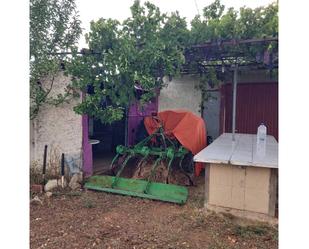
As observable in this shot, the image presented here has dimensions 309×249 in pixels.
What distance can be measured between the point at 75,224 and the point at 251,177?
9.31 ft

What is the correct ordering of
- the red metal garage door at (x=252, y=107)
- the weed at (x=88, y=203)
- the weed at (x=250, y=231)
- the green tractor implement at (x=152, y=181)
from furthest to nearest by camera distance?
the red metal garage door at (x=252, y=107), the green tractor implement at (x=152, y=181), the weed at (x=88, y=203), the weed at (x=250, y=231)

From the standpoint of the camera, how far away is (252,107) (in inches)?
348

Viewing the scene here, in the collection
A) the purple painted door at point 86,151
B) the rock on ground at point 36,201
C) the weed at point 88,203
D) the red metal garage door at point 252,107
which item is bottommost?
the weed at point 88,203

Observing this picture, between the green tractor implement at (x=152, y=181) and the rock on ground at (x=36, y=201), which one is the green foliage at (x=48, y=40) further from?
the green tractor implement at (x=152, y=181)

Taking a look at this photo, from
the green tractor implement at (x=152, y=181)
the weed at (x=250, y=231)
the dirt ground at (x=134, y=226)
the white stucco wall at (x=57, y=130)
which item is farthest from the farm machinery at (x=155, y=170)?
the weed at (x=250, y=231)

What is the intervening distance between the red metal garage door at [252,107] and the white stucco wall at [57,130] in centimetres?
531

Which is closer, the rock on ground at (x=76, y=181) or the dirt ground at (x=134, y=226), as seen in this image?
the dirt ground at (x=134, y=226)

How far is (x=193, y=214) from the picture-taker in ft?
14.1

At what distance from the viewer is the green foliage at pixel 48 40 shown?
501 centimetres

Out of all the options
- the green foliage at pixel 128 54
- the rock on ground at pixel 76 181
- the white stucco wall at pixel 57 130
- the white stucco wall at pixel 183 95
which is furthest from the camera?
the white stucco wall at pixel 183 95

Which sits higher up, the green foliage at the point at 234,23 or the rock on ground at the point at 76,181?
the green foliage at the point at 234,23

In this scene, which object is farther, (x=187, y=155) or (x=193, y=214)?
(x=187, y=155)
